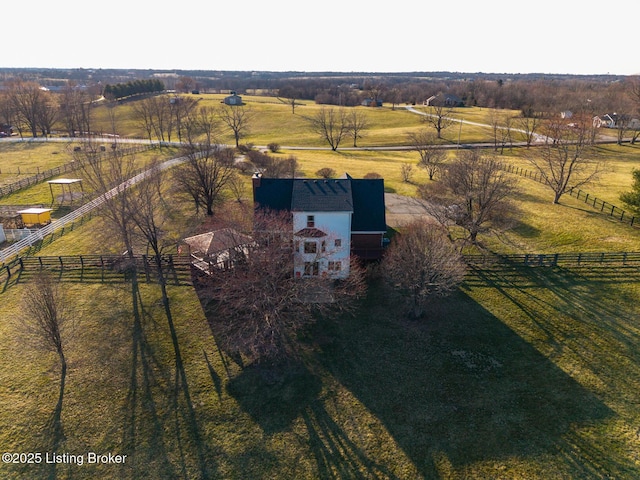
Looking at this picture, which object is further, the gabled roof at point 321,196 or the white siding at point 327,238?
the white siding at point 327,238

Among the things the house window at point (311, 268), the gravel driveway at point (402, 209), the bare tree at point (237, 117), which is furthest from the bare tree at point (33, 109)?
the house window at point (311, 268)

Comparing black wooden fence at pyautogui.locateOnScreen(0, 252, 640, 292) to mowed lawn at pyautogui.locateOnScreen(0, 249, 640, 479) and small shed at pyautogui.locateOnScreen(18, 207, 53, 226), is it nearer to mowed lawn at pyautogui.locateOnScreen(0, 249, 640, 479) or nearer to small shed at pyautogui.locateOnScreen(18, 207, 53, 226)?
mowed lawn at pyautogui.locateOnScreen(0, 249, 640, 479)

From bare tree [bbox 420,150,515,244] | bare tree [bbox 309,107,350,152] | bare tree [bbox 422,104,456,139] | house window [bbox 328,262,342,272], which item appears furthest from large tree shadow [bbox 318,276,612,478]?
bare tree [bbox 422,104,456,139]

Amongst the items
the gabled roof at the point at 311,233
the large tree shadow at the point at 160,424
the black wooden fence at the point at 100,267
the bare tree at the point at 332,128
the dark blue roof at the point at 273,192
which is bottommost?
the large tree shadow at the point at 160,424

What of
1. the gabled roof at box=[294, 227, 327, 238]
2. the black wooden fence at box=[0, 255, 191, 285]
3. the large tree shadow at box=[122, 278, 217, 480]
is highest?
the gabled roof at box=[294, 227, 327, 238]

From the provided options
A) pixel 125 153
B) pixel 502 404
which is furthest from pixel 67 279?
pixel 125 153

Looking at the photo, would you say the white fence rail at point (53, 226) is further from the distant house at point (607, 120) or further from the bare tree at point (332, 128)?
the distant house at point (607, 120)

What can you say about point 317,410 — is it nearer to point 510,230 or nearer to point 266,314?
point 266,314
